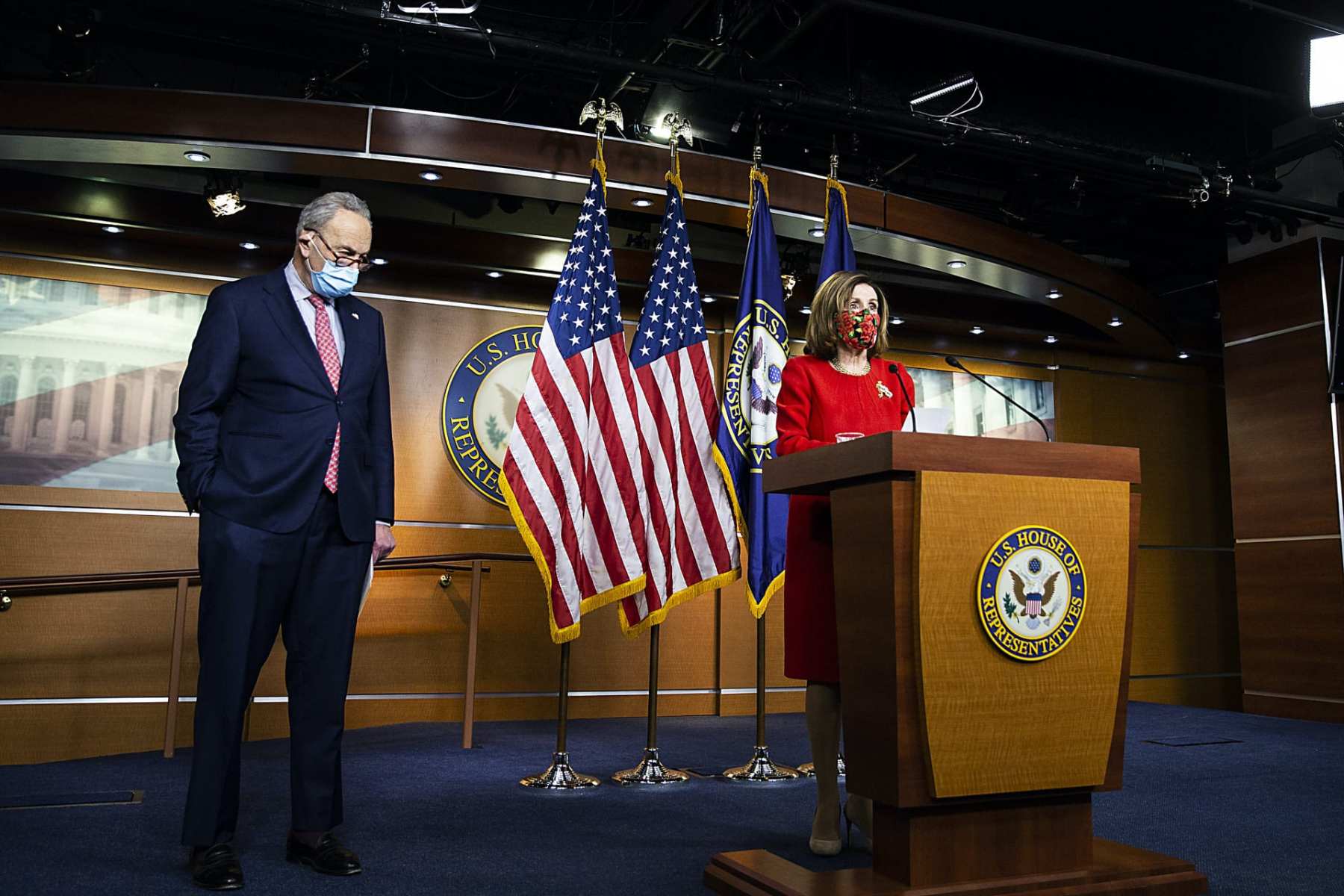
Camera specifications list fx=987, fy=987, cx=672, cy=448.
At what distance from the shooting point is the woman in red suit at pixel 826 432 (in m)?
2.56

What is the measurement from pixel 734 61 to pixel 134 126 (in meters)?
2.72

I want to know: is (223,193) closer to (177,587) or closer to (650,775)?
(177,587)

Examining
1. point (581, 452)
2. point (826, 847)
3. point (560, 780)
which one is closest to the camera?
point (826, 847)

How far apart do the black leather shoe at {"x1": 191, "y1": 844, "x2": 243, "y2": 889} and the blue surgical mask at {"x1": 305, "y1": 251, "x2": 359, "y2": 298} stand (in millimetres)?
1327

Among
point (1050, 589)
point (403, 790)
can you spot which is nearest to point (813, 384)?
point (1050, 589)

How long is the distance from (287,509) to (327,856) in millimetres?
832

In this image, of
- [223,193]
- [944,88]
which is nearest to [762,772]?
[944,88]

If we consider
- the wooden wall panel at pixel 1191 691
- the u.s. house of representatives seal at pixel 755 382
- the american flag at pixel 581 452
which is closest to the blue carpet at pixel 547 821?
the american flag at pixel 581 452

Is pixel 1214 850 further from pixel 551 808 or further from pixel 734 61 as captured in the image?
pixel 734 61

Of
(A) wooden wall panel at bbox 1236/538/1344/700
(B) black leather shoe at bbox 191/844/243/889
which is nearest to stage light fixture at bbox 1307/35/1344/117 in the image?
(A) wooden wall panel at bbox 1236/538/1344/700

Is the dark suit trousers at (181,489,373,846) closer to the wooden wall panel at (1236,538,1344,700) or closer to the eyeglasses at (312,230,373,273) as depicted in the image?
the eyeglasses at (312,230,373,273)

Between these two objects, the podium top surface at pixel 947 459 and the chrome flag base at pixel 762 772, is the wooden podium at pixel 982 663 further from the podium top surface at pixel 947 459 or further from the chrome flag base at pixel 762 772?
the chrome flag base at pixel 762 772

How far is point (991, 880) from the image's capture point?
1977 millimetres

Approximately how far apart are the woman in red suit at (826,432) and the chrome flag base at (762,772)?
114cm
